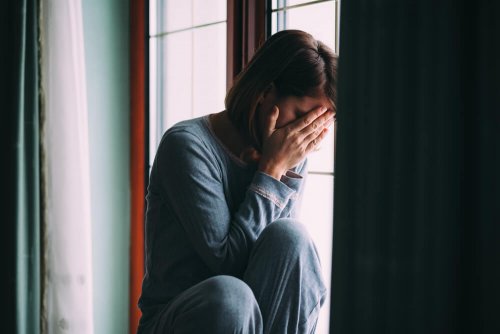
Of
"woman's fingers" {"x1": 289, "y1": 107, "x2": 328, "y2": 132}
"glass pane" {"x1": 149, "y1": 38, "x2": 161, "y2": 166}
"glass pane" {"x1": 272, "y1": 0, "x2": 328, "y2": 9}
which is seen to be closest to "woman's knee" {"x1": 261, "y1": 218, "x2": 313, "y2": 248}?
"woman's fingers" {"x1": 289, "y1": 107, "x2": 328, "y2": 132}

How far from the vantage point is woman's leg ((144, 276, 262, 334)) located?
0.97 m

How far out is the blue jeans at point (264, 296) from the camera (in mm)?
981

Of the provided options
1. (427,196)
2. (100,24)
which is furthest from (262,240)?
(100,24)

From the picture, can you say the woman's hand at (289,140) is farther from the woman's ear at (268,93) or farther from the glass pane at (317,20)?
the glass pane at (317,20)

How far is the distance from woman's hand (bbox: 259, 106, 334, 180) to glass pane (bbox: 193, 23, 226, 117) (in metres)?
0.64

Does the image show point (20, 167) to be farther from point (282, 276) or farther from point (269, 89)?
point (282, 276)

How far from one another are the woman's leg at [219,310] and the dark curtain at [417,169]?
203 millimetres

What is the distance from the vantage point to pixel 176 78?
199cm

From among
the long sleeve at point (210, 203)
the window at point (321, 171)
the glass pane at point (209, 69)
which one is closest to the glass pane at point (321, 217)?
the window at point (321, 171)

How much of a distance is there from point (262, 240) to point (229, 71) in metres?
0.76

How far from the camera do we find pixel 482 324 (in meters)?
0.76

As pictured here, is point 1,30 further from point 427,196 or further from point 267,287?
point 427,196

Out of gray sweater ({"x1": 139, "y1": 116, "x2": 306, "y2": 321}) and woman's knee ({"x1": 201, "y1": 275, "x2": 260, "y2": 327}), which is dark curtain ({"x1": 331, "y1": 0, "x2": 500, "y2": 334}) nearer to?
woman's knee ({"x1": 201, "y1": 275, "x2": 260, "y2": 327})

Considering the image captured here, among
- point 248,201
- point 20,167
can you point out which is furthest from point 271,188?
point 20,167
